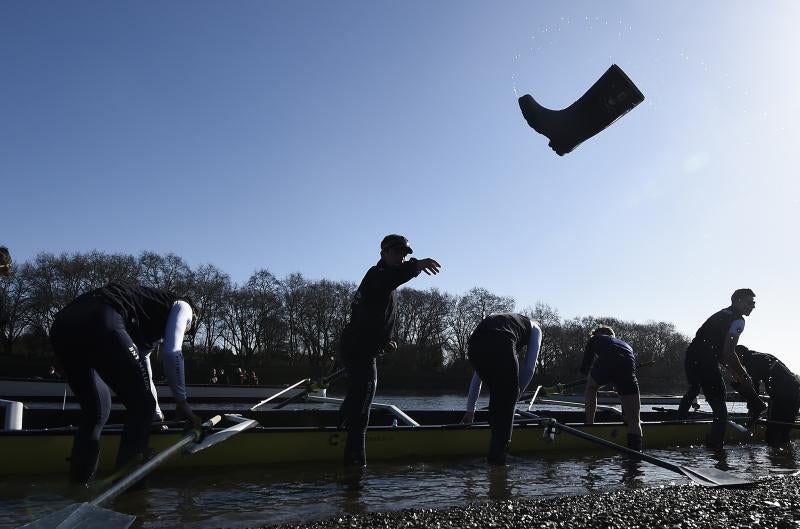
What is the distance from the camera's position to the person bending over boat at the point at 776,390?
35.2ft

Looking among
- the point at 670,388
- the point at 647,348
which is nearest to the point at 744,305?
the point at 670,388

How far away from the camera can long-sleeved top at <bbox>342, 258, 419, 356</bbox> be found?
19.1 feet

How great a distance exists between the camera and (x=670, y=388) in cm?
6469

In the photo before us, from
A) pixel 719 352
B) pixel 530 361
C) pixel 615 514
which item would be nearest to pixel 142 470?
pixel 615 514

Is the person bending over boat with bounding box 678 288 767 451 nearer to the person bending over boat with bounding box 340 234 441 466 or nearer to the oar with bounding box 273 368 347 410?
the oar with bounding box 273 368 347 410

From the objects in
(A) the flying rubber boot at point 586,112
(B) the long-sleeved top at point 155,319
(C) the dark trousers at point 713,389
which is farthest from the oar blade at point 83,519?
(C) the dark trousers at point 713,389

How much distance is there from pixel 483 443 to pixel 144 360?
4.47 metres

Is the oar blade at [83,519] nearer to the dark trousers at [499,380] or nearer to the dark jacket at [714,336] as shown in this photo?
the dark trousers at [499,380]

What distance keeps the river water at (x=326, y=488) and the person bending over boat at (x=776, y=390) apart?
320 centimetres

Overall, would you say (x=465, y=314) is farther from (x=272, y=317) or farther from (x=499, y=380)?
(x=499, y=380)

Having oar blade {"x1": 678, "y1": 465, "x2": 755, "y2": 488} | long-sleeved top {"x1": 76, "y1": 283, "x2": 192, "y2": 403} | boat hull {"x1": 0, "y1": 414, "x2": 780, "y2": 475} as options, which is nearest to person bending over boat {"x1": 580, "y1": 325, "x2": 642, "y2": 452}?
→ boat hull {"x1": 0, "y1": 414, "x2": 780, "y2": 475}

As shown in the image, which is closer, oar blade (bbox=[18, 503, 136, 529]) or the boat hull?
Result: oar blade (bbox=[18, 503, 136, 529])

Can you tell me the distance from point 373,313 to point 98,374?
2.38 metres

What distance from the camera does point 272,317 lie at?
69438 mm
